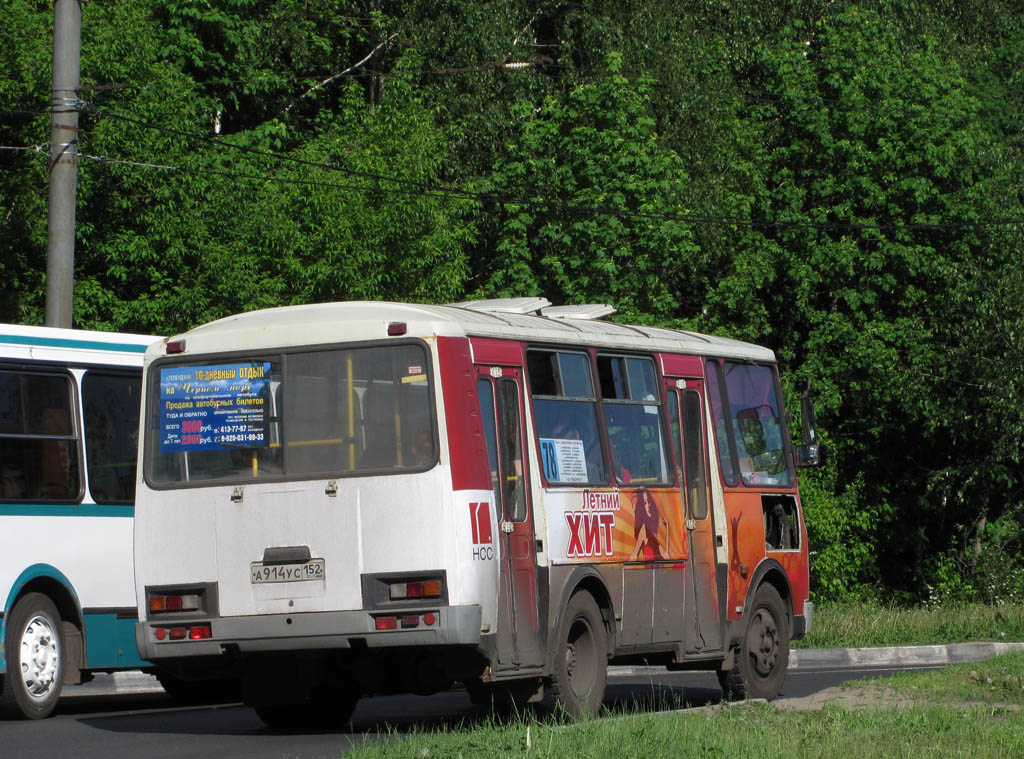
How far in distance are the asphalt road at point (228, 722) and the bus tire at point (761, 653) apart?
348 millimetres

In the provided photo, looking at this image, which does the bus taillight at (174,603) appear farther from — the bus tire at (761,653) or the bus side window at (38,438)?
the bus tire at (761,653)

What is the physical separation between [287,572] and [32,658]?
339cm

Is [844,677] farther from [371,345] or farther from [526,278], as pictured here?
[526,278]

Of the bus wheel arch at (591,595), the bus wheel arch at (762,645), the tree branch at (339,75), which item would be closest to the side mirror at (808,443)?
the bus wheel arch at (762,645)

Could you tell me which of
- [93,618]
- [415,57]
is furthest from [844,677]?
[415,57]

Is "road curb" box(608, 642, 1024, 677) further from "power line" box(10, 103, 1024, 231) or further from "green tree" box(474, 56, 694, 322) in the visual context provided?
"green tree" box(474, 56, 694, 322)

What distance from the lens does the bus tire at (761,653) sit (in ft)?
47.2

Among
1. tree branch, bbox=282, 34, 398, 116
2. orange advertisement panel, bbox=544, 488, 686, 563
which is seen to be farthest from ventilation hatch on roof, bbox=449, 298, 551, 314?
tree branch, bbox=282, 34, 398, 116

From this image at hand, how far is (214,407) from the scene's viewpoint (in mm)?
11625

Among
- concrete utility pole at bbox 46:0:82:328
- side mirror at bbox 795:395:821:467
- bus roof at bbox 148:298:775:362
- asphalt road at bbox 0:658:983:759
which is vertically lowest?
asphalt road at bbox 0:658:983:759

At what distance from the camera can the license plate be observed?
10922 mm

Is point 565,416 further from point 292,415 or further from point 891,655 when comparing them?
point 891,655

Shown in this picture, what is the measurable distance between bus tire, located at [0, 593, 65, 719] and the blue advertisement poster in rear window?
2.51 metres

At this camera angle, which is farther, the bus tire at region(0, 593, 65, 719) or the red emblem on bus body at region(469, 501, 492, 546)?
the bus tire at region(0, 593, 65, 719)
